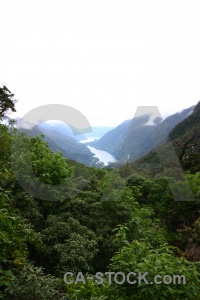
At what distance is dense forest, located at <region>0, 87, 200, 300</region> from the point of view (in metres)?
3.42

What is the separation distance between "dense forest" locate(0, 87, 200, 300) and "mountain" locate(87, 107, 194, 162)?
230 inches

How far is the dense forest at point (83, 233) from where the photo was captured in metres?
3.42

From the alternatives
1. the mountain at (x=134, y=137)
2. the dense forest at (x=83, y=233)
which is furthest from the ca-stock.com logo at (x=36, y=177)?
the mountain at (x=134, y=137)

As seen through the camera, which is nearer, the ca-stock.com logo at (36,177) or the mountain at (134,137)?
the ca-stock.com logo at (36,177)

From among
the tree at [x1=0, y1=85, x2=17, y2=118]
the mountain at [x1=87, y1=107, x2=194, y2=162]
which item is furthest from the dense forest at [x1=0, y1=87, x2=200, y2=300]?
the tree at [x1=0, y1=85, x2=17, y2=118]

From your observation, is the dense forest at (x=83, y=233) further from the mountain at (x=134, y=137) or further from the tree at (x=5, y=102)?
the tree at (x=5, y=102)

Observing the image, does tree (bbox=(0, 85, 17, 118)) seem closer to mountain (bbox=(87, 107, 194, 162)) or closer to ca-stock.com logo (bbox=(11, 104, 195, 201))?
mountain (bbox=(87, 107, 194, 162))

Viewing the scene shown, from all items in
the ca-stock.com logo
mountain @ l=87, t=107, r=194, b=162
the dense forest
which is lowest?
the dense forest

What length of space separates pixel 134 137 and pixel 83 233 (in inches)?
1189

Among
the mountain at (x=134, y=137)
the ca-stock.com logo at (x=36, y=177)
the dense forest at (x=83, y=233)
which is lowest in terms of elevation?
the dense forest at (x=83, y=233)

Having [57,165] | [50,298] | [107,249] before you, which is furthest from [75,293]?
[57,165]

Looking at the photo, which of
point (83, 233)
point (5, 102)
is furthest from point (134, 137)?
point (83, 233)

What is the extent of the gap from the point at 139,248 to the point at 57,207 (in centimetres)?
472

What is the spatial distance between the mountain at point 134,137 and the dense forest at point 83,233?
230 inches
